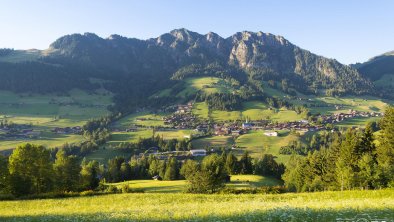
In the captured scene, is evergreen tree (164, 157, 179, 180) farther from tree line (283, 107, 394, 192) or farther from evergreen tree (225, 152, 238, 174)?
tree line (283, 107, 394, 192)

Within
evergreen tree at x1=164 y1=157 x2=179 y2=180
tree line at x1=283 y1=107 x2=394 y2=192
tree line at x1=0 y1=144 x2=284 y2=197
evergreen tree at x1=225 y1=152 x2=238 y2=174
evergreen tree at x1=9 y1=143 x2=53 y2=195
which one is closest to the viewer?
tree line at x1=0 y1=144 x2=284 y2=197

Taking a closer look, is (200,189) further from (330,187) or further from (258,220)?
(258,220)

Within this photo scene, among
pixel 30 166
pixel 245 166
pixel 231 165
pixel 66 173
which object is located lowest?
pixel 245 166

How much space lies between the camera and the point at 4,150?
192 metres

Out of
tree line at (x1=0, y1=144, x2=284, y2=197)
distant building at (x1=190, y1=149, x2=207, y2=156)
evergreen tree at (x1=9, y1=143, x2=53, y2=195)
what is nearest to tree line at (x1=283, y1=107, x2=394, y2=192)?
tree line at (x1=0, y1=144, x2=284, y2=197)

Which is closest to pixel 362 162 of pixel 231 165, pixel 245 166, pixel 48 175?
pixel 48 175

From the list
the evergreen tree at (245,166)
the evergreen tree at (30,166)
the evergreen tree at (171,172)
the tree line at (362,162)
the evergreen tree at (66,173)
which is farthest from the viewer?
the evergreen tree at (245,166)

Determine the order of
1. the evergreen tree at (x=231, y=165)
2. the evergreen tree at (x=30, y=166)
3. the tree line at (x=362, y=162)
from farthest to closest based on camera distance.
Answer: the evergreen tree at (x=231, y=165)
the evergreen tree at (x=30, y=166)
the tree line at (x=362, y=162)

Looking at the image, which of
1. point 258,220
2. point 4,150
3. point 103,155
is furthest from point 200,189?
point 4,150

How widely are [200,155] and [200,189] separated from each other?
11525 cm

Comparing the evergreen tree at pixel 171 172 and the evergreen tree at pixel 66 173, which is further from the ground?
the evergreen tree at pixel 66 173

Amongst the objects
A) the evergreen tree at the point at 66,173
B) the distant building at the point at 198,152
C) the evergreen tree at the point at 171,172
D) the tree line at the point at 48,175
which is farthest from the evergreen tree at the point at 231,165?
the evergreen tree at the point at 66,173

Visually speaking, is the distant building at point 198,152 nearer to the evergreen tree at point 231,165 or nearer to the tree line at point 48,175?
the evergreen tree at point 231,165

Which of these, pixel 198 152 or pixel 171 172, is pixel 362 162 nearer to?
pixel 171 172
